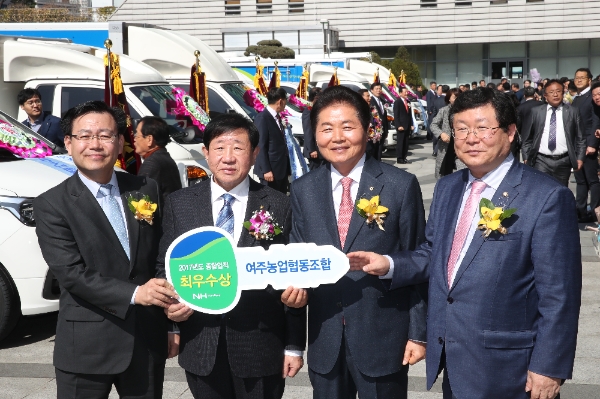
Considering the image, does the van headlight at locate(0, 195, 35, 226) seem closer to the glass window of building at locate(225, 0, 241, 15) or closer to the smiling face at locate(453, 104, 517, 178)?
the smiling face at locate(453, 104, 517, 178)

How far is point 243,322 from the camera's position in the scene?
3.36 meters

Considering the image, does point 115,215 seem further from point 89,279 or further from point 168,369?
point 168,369

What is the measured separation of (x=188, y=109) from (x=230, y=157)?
7051 millimetres

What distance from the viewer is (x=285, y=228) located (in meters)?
3.53

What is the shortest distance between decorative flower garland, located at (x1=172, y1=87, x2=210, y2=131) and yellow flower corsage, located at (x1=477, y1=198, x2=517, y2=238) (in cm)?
757

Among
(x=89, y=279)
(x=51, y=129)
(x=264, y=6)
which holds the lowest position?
(x=89, y=279)

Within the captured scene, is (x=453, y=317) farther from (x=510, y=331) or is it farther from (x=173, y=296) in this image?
(x=173, y=296)

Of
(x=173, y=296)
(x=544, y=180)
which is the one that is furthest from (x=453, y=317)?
(x=173, y=296)

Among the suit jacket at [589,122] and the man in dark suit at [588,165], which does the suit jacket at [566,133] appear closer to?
the man in dark suit at [588,165]

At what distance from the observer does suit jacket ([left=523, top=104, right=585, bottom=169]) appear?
10031mm

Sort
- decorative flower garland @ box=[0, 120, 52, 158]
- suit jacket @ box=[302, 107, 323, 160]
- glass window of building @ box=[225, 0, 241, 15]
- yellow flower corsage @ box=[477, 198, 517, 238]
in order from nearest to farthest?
yellow flower corsage @ box=[477, 198, 517, 238]
decorative flower garland @ box=[0, 120, 52, 158]
suit jacket @ box=[302, 107, 323, 160]
glass window of building @ box=[225, 0, 241, 15]

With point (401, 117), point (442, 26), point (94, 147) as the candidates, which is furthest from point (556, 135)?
point (442, 26)

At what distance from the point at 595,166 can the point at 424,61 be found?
40.0 metres

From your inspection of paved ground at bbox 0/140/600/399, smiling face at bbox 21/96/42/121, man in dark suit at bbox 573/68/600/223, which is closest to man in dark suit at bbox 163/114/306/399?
paved ground at bbox 0/140/600/399
